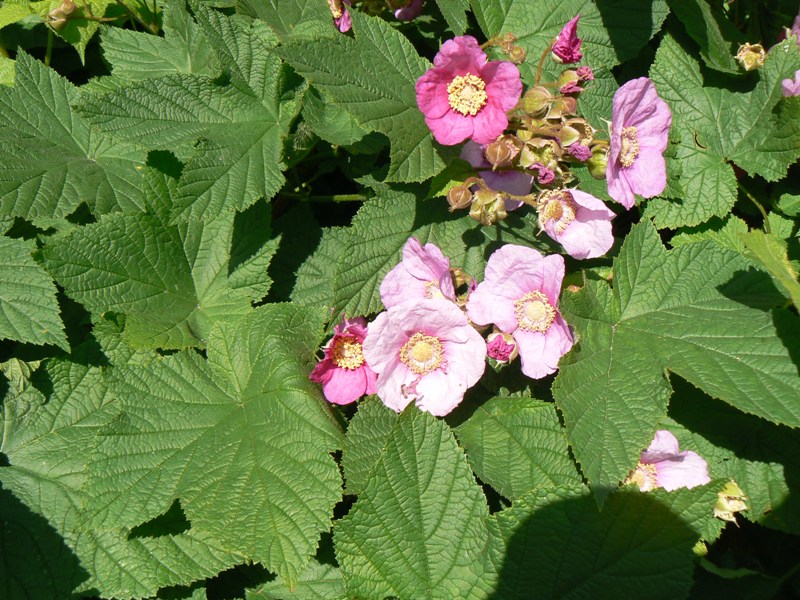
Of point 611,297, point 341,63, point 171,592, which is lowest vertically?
point 171,592

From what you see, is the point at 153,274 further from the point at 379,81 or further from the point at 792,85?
the point at 792,85

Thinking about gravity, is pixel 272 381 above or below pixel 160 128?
below

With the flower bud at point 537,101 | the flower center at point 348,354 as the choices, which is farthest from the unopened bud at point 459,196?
the flower center at point 348,354

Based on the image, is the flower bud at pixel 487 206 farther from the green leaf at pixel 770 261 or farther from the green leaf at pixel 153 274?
the green leaf at pixel 153 274

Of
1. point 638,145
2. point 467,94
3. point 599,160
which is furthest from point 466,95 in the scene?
point 638,145

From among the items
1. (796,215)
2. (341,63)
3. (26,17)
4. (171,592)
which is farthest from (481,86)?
(26,17)

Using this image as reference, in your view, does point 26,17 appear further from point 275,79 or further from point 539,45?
point 539,45
